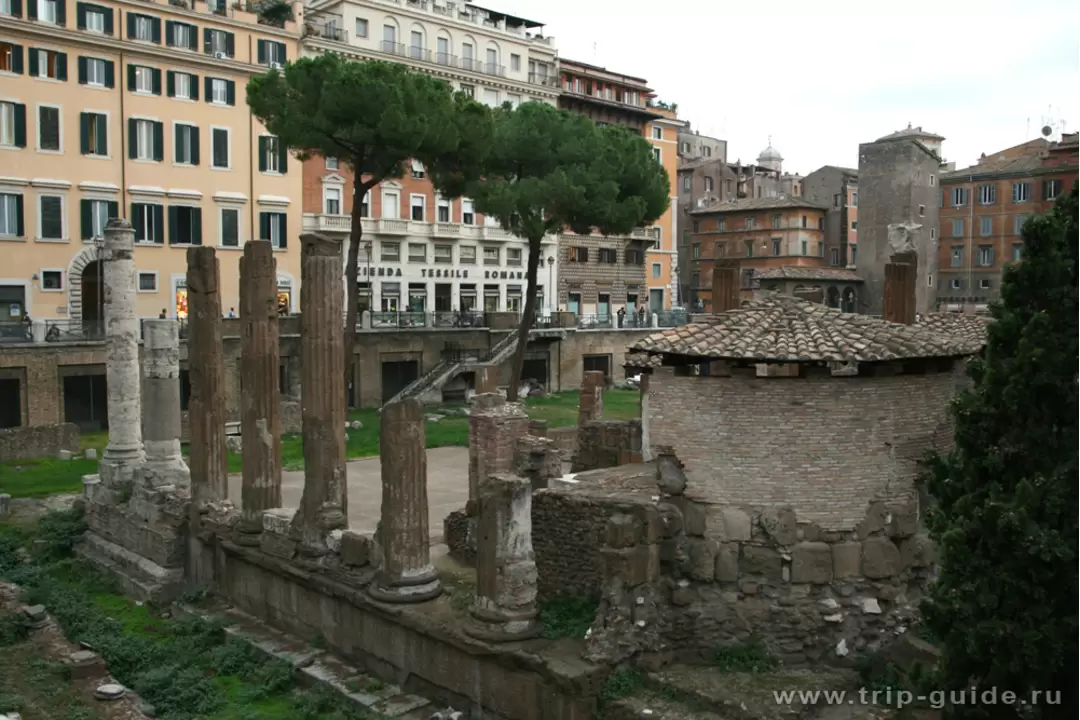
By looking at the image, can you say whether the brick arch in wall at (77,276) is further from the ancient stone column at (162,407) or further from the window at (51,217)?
the ancient stone column at (162,407)

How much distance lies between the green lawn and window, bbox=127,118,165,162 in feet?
29.6

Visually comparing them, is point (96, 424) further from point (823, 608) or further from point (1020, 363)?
point (1020, 363)

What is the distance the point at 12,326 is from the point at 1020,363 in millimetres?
27100

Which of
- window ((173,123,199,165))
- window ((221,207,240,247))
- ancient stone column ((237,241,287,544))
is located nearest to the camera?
ancient stone column ((237,241,287,544))

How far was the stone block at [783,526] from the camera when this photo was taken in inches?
408

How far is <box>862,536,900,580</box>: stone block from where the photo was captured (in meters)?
10.4

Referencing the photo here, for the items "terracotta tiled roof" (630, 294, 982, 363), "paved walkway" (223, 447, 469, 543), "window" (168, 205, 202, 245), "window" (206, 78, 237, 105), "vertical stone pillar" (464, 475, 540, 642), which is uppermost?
"window" (206, 78, 237, 105)

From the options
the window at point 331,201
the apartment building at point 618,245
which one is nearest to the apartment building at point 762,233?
the apartment building at point 618,245

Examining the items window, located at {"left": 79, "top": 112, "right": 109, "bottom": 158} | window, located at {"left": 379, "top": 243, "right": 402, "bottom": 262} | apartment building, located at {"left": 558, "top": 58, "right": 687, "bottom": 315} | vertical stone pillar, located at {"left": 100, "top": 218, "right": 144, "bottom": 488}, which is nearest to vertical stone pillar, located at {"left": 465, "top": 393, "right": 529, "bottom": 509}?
vertical stone pillar, located at {"left": 100, "top": 218, "right": 144, "bottom": 488}

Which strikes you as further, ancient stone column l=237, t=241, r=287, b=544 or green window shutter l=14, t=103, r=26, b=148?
green window shutter l=14, t=103, r=26, b=148

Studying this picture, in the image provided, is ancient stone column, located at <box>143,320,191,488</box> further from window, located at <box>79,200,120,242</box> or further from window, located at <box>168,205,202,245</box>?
window, located at <box>168,205,202,245</box>

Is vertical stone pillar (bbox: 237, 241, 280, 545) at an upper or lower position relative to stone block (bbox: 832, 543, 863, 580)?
upper

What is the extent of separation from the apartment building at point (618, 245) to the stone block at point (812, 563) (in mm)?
34717

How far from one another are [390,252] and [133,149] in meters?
9.83
